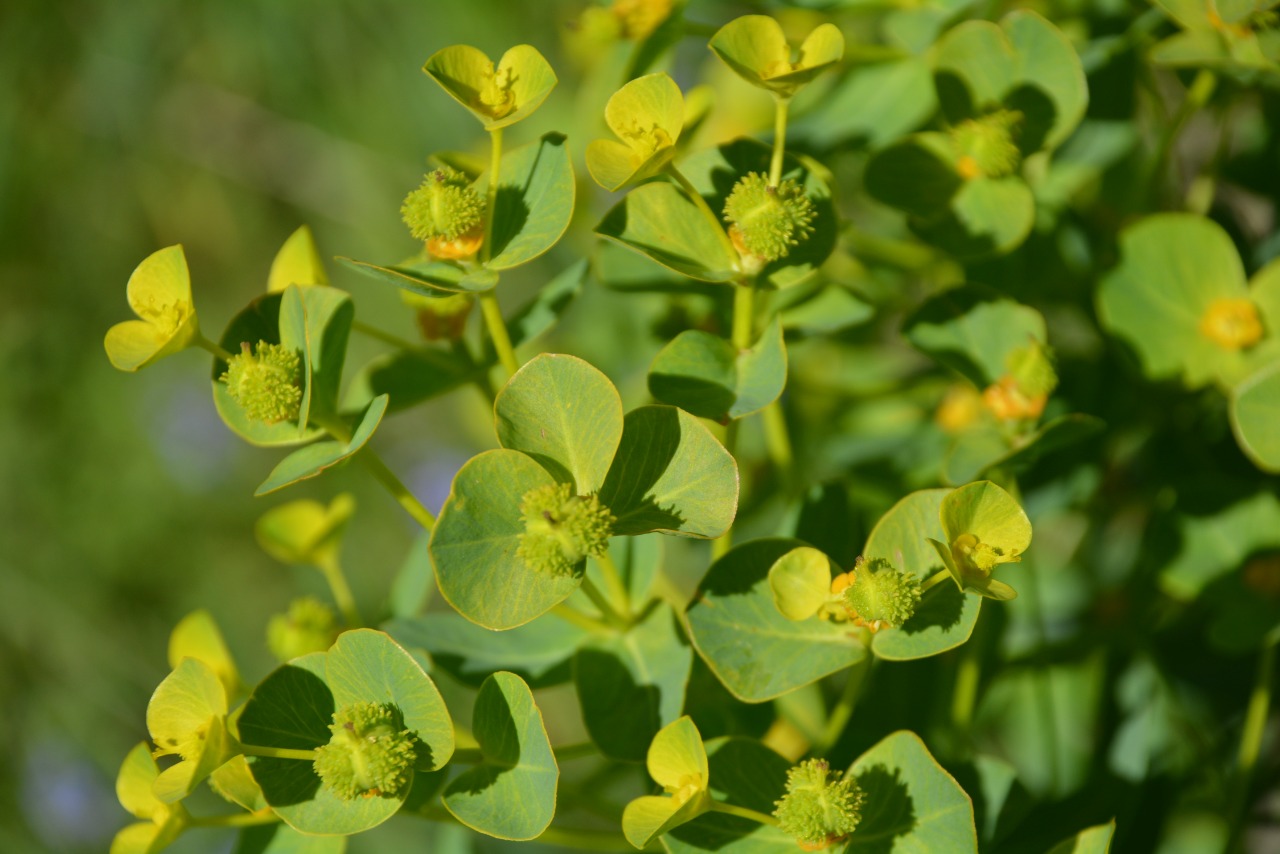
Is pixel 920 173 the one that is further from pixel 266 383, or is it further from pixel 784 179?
pixel 266 383

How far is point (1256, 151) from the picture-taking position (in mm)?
1299

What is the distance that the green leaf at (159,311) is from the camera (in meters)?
0.91

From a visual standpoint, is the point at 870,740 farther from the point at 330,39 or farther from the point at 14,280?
the point at 14,280

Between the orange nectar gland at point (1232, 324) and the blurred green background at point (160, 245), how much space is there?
223 centimetres

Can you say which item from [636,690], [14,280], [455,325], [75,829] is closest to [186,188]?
[14,280]

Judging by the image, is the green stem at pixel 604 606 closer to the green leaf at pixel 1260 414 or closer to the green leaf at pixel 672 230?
the green leaf at pixel 672 230

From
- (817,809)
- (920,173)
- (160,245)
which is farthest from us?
(160,245)

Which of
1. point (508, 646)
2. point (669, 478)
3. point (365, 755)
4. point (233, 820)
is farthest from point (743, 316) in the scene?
point (233, 820)

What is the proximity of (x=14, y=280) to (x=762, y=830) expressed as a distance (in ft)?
11.6

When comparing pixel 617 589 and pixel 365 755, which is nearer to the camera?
pixel 365 755

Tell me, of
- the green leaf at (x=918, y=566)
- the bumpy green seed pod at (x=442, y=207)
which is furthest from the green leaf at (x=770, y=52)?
the green leaf at (x=918, y=566)

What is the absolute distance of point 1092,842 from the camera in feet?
2.75

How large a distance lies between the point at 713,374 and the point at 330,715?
44 centimetres

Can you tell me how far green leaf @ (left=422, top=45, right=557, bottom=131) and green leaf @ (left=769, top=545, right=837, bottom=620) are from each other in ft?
1.40
